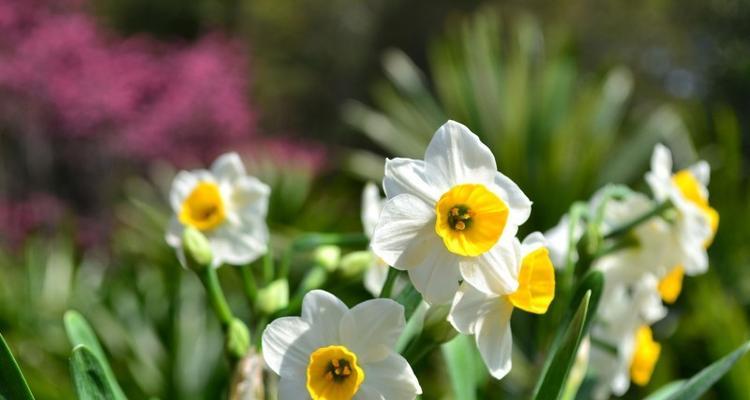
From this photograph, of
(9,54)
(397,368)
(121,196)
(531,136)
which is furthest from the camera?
(121,196)

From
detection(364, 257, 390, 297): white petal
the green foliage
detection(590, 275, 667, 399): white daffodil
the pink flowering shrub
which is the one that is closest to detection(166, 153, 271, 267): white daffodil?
detection(364, 257, 390, 297): white petal

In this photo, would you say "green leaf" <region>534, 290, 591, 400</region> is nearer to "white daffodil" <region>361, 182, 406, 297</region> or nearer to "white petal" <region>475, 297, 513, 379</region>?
"white petal" <region>475, 297, 513, 379</region>

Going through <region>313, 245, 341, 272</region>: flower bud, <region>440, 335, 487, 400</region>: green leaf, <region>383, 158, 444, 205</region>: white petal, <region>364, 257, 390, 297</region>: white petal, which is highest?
<region>383, 158, 444, 205</region>: white petal

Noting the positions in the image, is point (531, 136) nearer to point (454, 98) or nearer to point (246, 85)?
point (454, 98)

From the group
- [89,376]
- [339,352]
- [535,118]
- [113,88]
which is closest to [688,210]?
[339,352]

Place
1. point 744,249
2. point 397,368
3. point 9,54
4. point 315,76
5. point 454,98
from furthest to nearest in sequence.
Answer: point 315,76, point 9,54, point 454,98, point 744,249, point 397,368

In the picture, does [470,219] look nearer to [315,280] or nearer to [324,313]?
[324,313]

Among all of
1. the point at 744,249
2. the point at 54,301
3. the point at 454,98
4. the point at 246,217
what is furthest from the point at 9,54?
the point at 246,217
